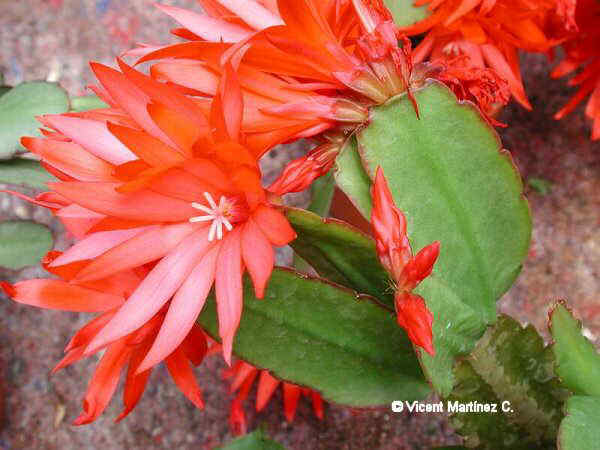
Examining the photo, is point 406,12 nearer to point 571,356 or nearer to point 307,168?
point 307,168

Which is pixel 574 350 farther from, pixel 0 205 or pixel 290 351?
pixel 0 205

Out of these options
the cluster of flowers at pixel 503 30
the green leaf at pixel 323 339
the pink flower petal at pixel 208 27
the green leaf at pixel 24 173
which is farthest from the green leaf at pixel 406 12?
the green leaf at pixel 24 173

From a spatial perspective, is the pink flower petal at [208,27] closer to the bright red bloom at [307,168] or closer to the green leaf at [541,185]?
the bright red bloom at [307,168]

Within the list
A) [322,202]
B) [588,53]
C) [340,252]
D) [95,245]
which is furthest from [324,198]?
[588,53]

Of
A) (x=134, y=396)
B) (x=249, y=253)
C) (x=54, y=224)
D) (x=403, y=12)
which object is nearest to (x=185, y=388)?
(x=134, y=396)

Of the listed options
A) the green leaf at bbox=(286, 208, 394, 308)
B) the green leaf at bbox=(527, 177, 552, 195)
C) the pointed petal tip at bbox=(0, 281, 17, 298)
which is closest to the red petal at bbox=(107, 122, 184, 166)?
the green leaf at bbox=(286, 208, 394, 308)

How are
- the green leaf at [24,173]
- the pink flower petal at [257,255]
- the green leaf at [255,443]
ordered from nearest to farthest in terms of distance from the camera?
the pink flower petal at [257,255] → the green leaf at [255,443] → the green leaf at [24,173]
